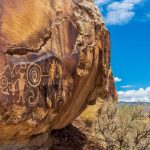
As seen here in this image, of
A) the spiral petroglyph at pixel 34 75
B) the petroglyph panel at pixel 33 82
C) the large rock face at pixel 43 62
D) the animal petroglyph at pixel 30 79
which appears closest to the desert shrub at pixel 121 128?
the large rock face at pixel 43 62

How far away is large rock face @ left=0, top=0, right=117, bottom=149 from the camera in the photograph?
693cm

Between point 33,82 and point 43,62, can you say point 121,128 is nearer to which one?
point 43,62

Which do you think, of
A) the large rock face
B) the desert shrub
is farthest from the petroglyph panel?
the desert shrub

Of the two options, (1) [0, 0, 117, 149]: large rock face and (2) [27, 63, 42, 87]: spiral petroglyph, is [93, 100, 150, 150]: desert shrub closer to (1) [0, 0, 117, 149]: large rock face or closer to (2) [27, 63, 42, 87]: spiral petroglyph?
(1) [0, 0, 117, 149]: large rock face

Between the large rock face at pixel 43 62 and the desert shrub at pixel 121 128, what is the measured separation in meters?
4.19

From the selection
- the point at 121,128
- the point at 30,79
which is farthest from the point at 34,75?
the point at 121,128

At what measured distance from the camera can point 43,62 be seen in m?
7.31

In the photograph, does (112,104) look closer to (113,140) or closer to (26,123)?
(113,140)

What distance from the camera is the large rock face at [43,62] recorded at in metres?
6.93

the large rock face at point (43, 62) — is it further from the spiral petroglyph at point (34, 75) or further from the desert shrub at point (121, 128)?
the desert shrub at point (121, 128)

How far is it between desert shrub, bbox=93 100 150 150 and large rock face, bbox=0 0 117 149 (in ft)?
13.7

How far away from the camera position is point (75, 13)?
27.6 ft

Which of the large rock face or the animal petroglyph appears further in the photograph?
the large rock face

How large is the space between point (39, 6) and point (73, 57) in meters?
1.07
